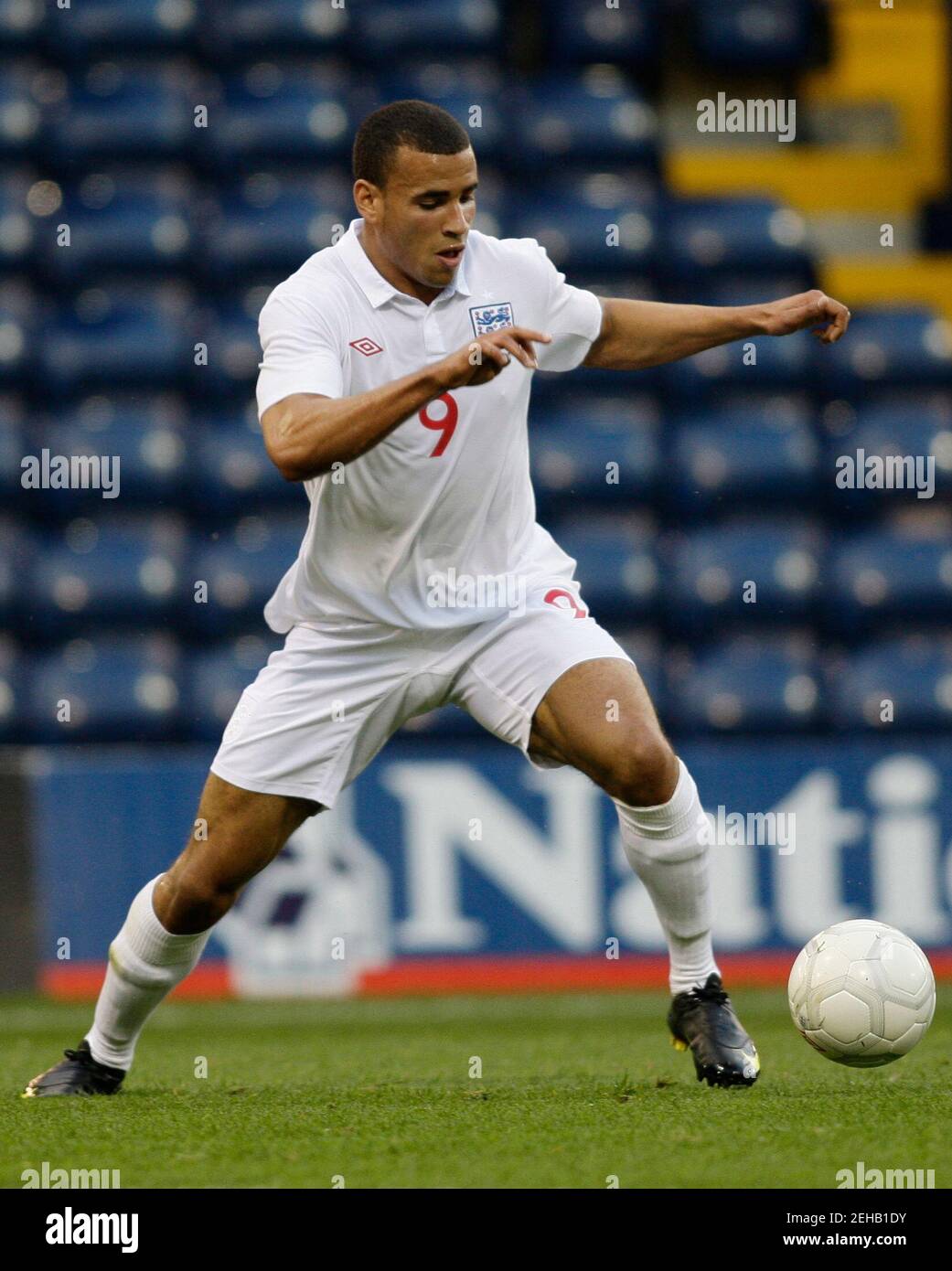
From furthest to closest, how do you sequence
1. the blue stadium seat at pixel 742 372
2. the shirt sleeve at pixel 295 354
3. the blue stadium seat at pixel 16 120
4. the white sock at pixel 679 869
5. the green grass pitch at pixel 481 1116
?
the blue stadium seat at pixel 16 120, the blue stadium seat at pixel 742 372, the white sock at pixel 679 869, the shirt sleeve at pixel 295 354, the green grass pitch at pixel 481 1116

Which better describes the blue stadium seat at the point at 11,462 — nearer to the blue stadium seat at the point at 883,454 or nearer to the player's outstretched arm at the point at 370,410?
the blue stadium seat at the point at 883,454

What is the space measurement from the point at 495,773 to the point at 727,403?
3200 mm

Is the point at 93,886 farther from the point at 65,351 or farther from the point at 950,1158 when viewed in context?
the point at 950,1158

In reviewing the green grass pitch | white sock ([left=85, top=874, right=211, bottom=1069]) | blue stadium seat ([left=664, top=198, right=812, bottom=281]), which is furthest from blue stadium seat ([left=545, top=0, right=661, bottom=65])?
white sock ([left=85, top=874, right=211, bottom=1069])

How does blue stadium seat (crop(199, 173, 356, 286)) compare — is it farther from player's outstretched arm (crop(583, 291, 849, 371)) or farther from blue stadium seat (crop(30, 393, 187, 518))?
player's outstretched arm (crop(583, 291, 849, 371))

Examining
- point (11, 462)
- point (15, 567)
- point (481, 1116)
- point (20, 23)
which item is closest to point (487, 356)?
point (481, 1116)

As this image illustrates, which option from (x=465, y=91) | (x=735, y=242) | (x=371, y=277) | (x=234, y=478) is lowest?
(x=371, y=277)

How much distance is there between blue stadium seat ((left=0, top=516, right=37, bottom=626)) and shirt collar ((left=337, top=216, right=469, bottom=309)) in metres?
4.84

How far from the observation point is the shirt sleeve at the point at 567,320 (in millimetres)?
4727

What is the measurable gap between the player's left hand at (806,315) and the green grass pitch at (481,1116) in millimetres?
1685

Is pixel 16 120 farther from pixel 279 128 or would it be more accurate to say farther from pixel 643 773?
pixel 643 773

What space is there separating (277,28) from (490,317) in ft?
22.0

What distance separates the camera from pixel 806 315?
180 inches

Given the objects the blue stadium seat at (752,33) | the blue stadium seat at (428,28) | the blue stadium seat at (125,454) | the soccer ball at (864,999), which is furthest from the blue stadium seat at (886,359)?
the soccer ball at (864,999)
